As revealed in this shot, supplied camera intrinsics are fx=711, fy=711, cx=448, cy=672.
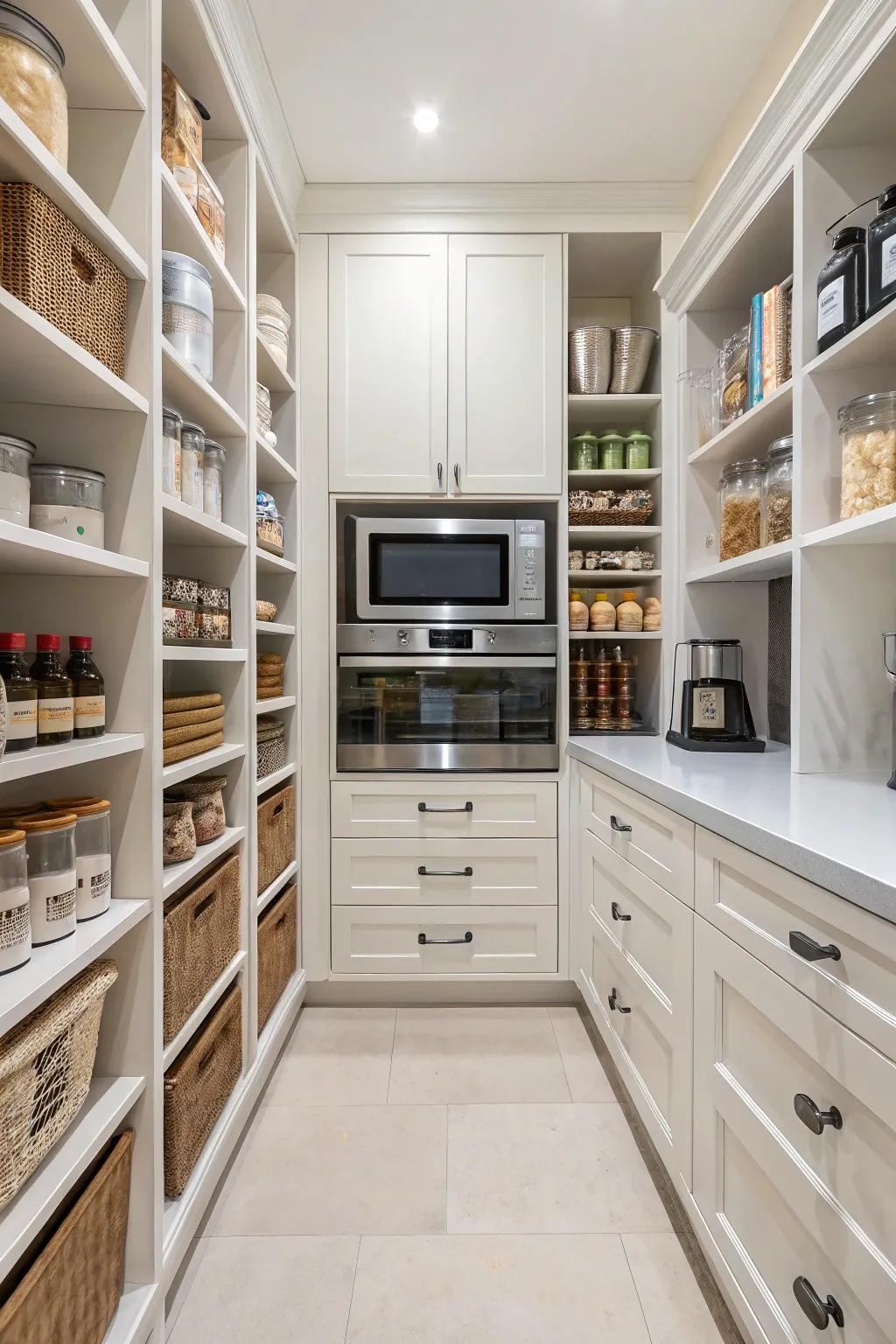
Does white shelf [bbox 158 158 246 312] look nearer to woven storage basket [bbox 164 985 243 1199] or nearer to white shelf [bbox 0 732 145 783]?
white shelf [bbox 0 732 145 783]

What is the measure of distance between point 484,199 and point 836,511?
1575mm

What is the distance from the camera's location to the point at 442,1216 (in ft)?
4.84

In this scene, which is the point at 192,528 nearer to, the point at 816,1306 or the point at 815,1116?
the point at 815,1116

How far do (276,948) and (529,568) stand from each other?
1412mm

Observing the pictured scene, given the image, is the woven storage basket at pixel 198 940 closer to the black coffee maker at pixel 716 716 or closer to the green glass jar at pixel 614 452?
the black coffee maker at pixel 716 716

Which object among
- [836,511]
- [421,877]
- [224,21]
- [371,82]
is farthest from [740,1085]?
[371,82]

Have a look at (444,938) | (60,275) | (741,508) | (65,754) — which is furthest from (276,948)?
(741,508)

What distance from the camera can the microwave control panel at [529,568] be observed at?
7.70ft

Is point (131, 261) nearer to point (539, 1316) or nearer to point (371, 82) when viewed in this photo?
point (371, 82)

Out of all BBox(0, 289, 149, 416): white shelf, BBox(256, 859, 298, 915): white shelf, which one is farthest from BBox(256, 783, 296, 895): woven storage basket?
BBox(0, 289, 149, 416): white shelf

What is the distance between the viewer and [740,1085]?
112cm

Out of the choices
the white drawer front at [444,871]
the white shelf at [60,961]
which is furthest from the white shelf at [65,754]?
the white drawer front at [444,871]

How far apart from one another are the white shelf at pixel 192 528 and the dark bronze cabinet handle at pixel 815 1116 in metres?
1.31

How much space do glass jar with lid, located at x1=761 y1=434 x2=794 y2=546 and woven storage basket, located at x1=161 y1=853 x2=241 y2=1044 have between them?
62.4 inches
